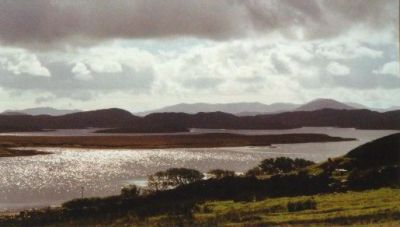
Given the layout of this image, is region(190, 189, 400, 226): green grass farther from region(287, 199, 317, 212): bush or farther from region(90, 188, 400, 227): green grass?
region(287, 199, 317, 212): bush

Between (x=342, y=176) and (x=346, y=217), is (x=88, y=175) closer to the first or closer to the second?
(x=342, y=176)

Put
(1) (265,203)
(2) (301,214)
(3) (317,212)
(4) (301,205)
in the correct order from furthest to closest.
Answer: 1. (1) (265,203)
2. (4) (301,205)
3. (3) (317,212)
4. (2) (301,214)

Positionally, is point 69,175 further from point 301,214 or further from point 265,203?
point 301,214

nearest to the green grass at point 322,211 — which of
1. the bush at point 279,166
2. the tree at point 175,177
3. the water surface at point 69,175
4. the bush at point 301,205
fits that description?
the bush at point 301,205

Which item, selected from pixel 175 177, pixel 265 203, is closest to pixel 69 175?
pixel 175 177

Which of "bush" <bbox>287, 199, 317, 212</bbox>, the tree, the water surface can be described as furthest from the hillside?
the water surface

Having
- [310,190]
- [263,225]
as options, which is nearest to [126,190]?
[310,190]

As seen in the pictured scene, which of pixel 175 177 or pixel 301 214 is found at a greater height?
pixel 301 214
